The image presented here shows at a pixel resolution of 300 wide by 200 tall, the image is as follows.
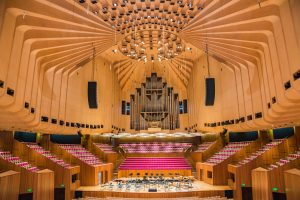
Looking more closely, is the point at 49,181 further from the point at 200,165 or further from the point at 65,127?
the point at 200,165

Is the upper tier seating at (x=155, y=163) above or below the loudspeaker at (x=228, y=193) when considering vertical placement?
above

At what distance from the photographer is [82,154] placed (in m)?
13.2

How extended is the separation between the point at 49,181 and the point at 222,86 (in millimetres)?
7861

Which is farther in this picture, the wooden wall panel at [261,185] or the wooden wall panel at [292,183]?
the wooden wall panel at [261,185]

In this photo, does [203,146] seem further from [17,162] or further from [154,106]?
[17,162]

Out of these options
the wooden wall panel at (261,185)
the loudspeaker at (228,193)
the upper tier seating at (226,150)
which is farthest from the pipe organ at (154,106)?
the wooden wall panel at (261,185)

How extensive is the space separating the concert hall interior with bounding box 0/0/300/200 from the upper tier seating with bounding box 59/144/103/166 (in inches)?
3.7

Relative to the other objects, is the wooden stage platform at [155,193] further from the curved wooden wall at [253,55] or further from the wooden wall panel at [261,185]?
the curved wooden wall at [253,55]

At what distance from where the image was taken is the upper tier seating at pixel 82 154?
1248cm

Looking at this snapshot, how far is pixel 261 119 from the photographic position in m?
8.13

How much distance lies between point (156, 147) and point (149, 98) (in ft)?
10.4

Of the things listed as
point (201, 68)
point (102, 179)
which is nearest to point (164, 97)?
point (201, 68)

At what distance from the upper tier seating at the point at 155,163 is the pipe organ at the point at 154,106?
182 centimetres

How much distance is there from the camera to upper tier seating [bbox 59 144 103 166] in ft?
40.9
